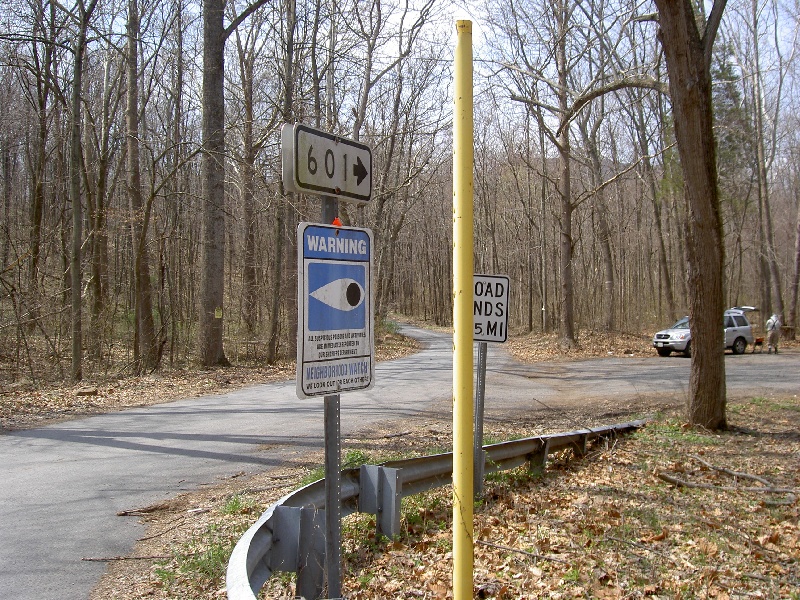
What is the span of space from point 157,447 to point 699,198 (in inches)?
336

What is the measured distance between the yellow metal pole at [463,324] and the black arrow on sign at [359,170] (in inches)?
32.5

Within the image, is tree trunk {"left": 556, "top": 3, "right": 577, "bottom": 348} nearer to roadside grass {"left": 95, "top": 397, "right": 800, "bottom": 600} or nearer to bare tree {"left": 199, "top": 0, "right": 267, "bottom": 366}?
bare tree {"left": 199, "top": 0, "right": 267, "bottom": 366}

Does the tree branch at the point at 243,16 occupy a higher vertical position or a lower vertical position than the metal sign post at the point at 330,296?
higher

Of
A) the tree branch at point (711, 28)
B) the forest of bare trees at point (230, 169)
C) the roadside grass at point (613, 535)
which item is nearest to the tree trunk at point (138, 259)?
the forest of bare trees at point (230, 169)

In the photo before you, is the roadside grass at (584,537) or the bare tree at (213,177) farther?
the bare tree at (213,177)

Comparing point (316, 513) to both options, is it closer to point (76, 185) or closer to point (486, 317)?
point (486, 317)

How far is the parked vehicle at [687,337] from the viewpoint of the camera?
25.6m

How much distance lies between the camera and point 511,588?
4562 millimetres

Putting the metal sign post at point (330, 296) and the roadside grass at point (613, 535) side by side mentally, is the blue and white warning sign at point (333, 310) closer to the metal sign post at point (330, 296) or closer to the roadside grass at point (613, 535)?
the metal sign post at point (330, 296)

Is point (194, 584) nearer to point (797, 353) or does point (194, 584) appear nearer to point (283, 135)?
point (283, 135)

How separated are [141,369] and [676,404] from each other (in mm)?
13653

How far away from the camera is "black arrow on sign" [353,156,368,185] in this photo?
3612 mm

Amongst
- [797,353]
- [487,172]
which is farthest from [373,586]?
[487,172]

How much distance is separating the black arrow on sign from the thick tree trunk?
309 inches
